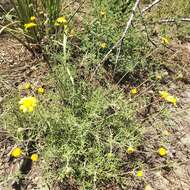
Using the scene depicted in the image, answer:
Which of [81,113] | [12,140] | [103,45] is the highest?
[103,45]

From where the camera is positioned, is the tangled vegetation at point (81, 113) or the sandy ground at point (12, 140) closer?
the tangled vegetation at point (81, 113)

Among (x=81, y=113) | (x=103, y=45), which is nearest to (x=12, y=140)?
(x=81, y=113)

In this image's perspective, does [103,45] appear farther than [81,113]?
Yes

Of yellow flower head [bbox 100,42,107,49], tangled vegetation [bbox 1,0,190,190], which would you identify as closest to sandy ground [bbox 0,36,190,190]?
tangled vegetation [bbox 1,0,190,190]

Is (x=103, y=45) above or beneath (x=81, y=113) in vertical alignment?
above

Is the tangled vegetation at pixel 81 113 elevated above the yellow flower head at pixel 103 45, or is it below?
below

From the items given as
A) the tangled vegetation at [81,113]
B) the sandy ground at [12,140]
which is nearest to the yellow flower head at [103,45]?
the tangled vegetation at [81,113]

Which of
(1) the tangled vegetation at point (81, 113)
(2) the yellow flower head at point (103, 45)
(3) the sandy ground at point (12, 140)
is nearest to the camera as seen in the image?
(1) the tangled vegetation at point (81, 113)

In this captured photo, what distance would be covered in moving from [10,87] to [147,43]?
119 centimetres

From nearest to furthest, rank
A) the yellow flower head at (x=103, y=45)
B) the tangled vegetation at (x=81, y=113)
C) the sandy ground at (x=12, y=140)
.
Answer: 1. the tangled vegetation at (x=81, y=113)
2. the sandy ground at (x=12, y=140)
3. the yellow flower head at (x=103, y=45)

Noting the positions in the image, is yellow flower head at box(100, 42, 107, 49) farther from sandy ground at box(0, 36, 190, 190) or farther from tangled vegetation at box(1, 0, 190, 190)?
sandy ground at box(0, 36, 190, 190)

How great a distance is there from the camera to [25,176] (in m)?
1.90

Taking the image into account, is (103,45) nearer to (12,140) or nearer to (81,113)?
(81,113)

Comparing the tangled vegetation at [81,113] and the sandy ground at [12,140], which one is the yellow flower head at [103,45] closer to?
the tangled vegetation at [81,113]
